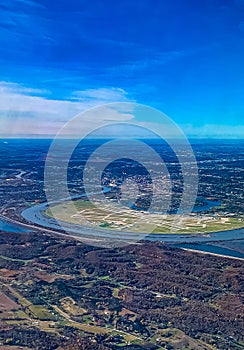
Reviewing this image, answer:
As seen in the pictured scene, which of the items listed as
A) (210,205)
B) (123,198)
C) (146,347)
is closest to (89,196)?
(123,198)

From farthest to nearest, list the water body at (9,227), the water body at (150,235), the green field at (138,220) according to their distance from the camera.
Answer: the water body at (9,227) → the green field at (138,220) → the water body at (150,235)

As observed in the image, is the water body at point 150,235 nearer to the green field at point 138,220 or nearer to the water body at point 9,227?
the green field at point 138,220

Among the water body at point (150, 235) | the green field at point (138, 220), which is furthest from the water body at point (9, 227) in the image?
the green field at point (138, 220)

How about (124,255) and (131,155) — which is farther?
(131,155)

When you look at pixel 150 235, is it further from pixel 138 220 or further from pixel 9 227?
pixel 9 227

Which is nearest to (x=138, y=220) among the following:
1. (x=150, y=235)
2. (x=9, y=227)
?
(x=150, y=235)

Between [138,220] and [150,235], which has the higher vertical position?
[138,220]

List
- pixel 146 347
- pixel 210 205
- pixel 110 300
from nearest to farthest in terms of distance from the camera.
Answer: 1. pixel 146 347
2. pixel 110 300
3. pixel 210 205

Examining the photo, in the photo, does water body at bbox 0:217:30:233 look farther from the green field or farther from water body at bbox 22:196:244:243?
the green field

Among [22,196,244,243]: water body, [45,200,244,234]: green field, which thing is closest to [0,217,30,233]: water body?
[22,196,244,243]: water body

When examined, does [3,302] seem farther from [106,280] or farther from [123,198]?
[123,198]

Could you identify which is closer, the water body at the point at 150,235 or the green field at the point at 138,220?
the water body at the point at 150,235
